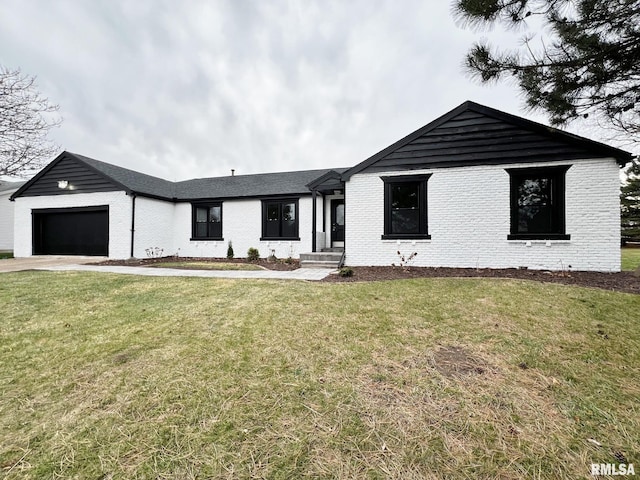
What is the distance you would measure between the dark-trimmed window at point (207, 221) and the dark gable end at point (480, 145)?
801 centimetres

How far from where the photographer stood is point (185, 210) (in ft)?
46.4

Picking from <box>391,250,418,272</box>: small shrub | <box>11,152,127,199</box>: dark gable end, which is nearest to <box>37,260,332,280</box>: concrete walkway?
<box>391,250,418,272</box>: small shrub

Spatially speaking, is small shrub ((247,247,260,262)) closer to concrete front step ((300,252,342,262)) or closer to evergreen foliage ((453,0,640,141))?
concrete front step ((300,252,342,262))

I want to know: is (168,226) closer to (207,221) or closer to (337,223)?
(207,221)

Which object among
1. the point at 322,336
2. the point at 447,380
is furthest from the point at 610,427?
the point at 322,336

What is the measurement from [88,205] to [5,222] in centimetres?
1480

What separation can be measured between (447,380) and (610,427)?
1.03 m

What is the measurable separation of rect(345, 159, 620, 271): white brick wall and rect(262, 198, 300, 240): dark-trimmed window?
3647 mm

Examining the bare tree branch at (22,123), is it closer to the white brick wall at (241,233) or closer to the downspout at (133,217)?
the downspout at (133,217)

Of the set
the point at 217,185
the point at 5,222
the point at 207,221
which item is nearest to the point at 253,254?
the point at 207,221

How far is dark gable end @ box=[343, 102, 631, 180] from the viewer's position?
7754 millimetres

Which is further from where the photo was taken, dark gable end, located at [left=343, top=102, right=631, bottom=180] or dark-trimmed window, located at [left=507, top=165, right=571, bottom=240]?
dark-trimmed window, located at [left=507, top=165, right=571, bottom=240]

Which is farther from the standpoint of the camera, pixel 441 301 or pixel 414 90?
pixel 414 90

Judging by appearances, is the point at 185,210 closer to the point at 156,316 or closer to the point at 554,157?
the point at 156,316
